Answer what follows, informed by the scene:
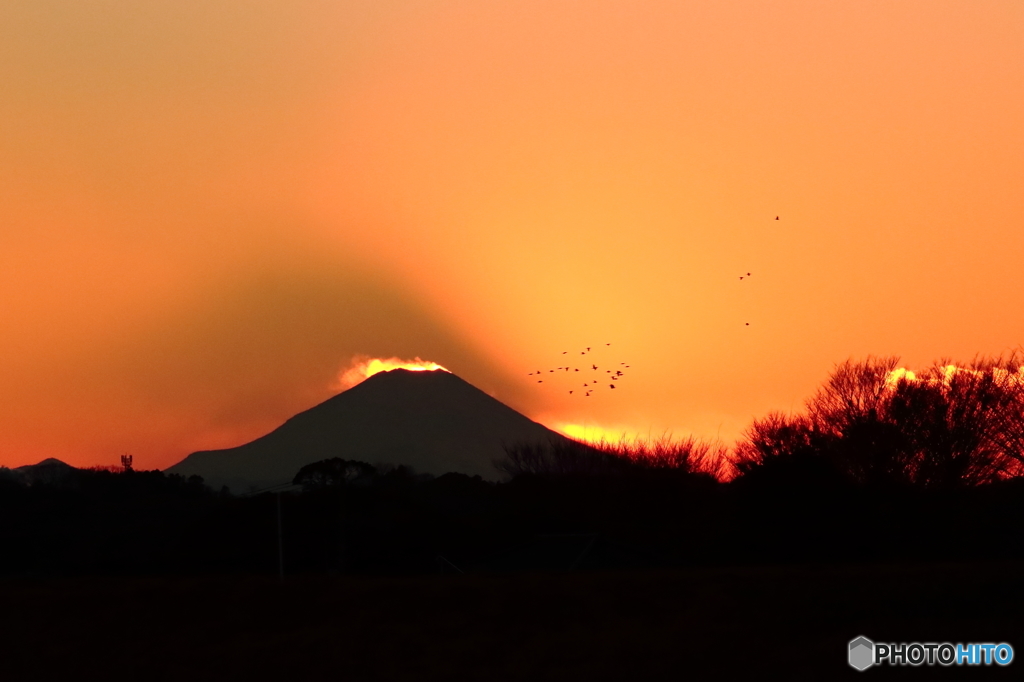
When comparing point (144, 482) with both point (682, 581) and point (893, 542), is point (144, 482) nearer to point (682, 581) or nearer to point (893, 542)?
point (893, 542)

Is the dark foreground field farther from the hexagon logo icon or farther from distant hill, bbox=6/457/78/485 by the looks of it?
distant hill, bbox=6/457/78/485

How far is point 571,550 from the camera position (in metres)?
39.0

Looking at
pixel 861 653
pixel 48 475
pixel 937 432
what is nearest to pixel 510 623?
pixel 861 653

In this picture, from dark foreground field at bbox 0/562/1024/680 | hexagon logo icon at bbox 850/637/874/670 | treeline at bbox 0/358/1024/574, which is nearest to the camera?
hexagon logo icon at bbox 850/637/874/670

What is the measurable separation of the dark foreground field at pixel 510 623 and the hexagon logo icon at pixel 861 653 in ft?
0.38

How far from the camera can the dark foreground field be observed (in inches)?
386

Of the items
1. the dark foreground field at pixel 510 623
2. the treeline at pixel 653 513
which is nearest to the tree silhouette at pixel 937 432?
the treeline at pixel 653 513

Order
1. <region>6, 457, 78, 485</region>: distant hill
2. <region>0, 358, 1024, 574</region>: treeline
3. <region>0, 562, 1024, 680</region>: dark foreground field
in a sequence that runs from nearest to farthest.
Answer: <region>0, 562, 1024, 680</region>: dark foreground field
<region>0, 358, 1024, 574</region>: treeline
<region>6, 457, 78, 485</region>: distant hill

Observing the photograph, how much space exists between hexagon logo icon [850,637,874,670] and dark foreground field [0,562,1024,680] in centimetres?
12

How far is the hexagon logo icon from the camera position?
9.62 m

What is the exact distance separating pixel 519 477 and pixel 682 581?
53.8 m

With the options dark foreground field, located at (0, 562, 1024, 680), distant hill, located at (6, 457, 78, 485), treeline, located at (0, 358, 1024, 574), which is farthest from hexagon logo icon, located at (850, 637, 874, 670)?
distant hill, located at (6, 457, 78, 485)

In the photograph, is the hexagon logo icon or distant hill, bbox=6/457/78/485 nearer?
the hexagon logo icon

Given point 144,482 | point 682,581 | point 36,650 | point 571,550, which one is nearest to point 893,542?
point 571,550
